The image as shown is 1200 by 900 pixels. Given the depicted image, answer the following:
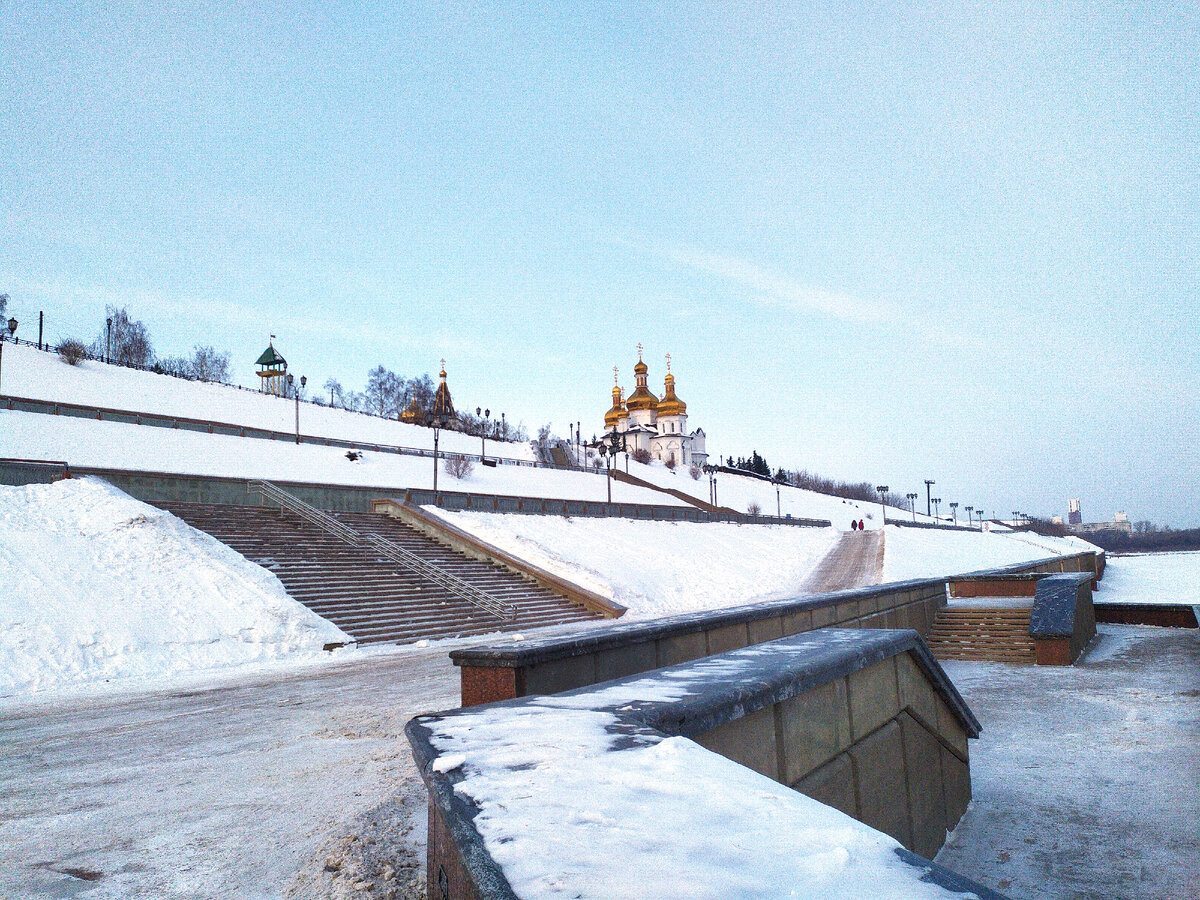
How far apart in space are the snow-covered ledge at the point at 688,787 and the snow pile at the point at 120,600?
9.87 metres

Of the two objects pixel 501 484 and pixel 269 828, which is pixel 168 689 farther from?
pixel 501 484

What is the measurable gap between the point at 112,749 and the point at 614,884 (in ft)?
22.5

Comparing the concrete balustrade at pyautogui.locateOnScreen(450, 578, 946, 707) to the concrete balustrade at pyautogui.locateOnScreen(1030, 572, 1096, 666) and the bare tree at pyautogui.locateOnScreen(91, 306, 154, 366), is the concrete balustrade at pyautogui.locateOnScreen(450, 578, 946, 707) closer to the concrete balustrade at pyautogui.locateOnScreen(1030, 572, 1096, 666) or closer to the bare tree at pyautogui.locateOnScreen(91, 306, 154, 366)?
the concrete balustrade at pyautogui.locateOnScreen(1030, 572, 1096, 666)

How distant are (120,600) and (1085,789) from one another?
13552 millimetres

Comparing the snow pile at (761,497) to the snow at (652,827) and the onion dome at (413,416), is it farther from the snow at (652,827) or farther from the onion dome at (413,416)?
the snow at (652,827)

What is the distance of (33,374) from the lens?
39906mm

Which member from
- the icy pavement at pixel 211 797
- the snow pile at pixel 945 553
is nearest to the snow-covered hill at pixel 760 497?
the snow pile at pixel 945 553

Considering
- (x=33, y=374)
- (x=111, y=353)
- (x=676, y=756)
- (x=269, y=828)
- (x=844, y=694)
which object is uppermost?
(x=111, y=353)

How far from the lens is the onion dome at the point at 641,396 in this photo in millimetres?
94625

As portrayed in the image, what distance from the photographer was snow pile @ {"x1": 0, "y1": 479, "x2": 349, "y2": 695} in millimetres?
10922

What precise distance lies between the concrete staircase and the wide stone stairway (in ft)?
26.1

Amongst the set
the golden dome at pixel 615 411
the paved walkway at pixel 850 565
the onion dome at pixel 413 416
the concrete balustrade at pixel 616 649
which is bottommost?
the paved walkway at pixel 850 565

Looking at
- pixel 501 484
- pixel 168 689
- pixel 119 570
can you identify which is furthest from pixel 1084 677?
pixel 501 484

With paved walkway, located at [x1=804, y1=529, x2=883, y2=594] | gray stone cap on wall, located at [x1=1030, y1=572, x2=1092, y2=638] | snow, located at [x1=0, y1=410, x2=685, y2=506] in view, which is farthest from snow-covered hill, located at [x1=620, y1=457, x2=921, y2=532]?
gray stone cap on wall, located at [x1=1030, y1=572, x2=1092, y2=638]
